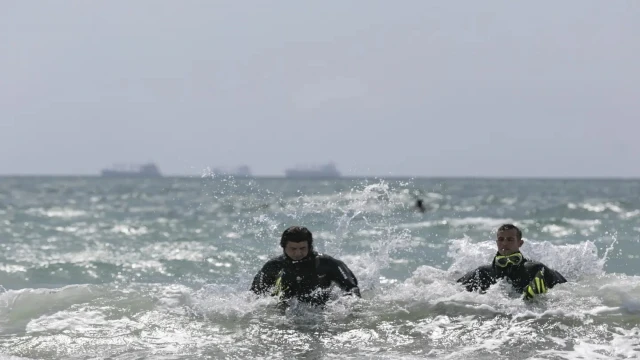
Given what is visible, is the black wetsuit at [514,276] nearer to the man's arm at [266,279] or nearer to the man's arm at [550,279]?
the man's arm at [550,279]

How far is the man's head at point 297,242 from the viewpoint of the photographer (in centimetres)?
820

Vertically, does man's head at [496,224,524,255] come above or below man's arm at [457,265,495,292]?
above

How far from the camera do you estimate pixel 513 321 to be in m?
7.60

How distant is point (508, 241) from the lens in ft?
28.0

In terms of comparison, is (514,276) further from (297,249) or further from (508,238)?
(297,249)

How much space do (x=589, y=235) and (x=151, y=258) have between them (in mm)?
13850

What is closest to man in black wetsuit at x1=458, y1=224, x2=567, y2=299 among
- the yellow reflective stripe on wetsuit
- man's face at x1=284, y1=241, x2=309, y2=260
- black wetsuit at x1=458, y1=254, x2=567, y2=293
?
black wetsuit at x1=458, y1=254, x2=567, y2=293

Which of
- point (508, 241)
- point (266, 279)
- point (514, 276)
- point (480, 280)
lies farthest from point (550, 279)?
point (266, 279)

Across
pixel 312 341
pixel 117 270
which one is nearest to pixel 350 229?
pixel 117 270

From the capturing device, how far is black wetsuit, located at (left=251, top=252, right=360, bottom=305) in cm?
844

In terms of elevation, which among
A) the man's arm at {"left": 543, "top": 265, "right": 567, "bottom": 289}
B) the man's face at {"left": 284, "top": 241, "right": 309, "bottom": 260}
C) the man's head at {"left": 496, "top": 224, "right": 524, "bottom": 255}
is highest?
the man's head at {"left": 496, "top": 224, "right": 524, "bottom": 255}

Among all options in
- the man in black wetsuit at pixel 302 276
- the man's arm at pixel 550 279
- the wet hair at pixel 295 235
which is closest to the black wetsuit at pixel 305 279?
the man in black wetsuit at pixel 302 276

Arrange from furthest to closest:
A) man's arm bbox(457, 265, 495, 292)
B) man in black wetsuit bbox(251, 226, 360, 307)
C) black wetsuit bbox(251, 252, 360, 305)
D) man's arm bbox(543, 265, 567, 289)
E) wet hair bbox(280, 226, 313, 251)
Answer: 1. man's arm bbox(457, 265, 495, 292)
2. man's arm bbox(543, 265, 567, 289)
3. black wetsuit bbox(251, 252, 360, 305)
4. man in black wetsuit bbox(251, 226, 360, 307)
5. wet hair bbox(280, 226, 313, 251)

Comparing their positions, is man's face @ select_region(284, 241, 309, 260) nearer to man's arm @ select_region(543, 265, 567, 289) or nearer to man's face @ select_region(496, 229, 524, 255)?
man's face @ select_region(496, 229, 524, 255)
